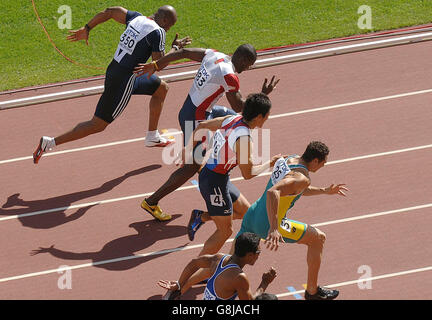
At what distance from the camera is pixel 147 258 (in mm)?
10758

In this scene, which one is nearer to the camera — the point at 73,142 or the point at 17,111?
the point at 73,142

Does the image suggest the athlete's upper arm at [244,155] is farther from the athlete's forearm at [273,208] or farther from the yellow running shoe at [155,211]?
the yellow running shoe at [155,211]

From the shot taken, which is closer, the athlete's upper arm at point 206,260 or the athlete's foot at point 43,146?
the athlete's upper arm at point 206,260

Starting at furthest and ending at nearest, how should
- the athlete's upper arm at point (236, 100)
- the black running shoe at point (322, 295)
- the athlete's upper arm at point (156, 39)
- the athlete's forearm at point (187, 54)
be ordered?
the athlete's upper arm at point (156, 39) → the athlete's forearm at point (187, 54) → the athlete's upper arm at point (236, 100) → the black running shoe at point (322, 295)

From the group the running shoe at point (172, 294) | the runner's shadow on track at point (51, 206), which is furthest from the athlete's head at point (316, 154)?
the runner's shadow on track at point (51, 206)

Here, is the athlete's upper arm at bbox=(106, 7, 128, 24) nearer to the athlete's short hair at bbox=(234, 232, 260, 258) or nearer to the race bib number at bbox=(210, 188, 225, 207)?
the race bib number at bbox=(210, 188, 225, 207)

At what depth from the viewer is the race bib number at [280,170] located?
30.5 ft

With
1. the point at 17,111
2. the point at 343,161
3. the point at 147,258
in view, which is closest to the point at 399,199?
the point at 343,161

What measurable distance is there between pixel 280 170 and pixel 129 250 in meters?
2.64

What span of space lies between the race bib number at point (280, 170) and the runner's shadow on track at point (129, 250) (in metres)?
2.16

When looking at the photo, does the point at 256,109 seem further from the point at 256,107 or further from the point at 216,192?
the point at 216,192

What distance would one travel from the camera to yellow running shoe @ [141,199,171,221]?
11.2 meters

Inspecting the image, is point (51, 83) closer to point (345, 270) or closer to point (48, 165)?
point (48, 165)

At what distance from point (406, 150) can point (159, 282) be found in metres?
5.00
